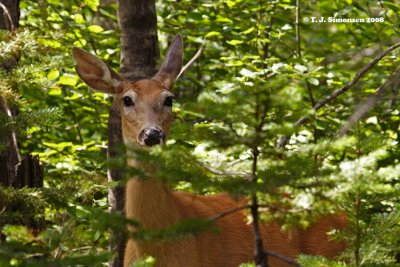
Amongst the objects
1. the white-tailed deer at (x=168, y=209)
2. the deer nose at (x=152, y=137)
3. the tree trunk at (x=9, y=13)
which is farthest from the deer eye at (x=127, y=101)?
the tree trunk at (x=9, y=13)

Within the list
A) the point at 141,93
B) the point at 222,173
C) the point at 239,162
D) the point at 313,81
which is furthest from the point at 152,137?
the point at 222,173

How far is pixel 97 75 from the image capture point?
23.2 feet

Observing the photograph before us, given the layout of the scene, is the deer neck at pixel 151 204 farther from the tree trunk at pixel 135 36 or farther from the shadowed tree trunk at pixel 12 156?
the tree trunk at pixel 135 36

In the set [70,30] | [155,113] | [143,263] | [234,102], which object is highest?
[70,30]

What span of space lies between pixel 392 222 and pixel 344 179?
29 cm

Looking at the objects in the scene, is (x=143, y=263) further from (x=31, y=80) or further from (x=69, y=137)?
(x=69, y=137)

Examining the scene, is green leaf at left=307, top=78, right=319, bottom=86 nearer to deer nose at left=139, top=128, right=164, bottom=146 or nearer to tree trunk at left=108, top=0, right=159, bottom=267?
tree trunk at left=108, top=0, right=159, bottom=267

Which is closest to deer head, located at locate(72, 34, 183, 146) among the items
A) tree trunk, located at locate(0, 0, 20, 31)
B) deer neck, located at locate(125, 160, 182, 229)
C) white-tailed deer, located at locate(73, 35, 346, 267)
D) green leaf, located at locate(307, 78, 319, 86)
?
white-tailed deer, located at locate(73, 35, 346, 267)

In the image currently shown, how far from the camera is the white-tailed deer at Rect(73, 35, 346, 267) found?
5.70 meters

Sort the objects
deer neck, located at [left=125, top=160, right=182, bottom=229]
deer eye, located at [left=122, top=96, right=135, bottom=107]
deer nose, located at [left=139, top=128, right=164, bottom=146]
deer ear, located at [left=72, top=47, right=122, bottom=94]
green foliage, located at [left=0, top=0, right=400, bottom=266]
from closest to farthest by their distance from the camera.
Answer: green foliage, located at [left=0, top=0, right=400, bottom=266] → deer neck, located at [left=125, top=160, right=182, bottom=229] → deer nose, located at [left=139, top=128, right=164, bottom=146] → deer eye, located at [left=122, top=96, right=135, bottom=107] → deer ear, located at [left=72, top=47, right=122, bottom=94]

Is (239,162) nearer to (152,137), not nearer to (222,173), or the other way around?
(222,173)

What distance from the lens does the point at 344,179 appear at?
296 centimetres

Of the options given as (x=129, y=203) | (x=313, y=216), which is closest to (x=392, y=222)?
(x=313, y=216)

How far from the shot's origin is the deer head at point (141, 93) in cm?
624
